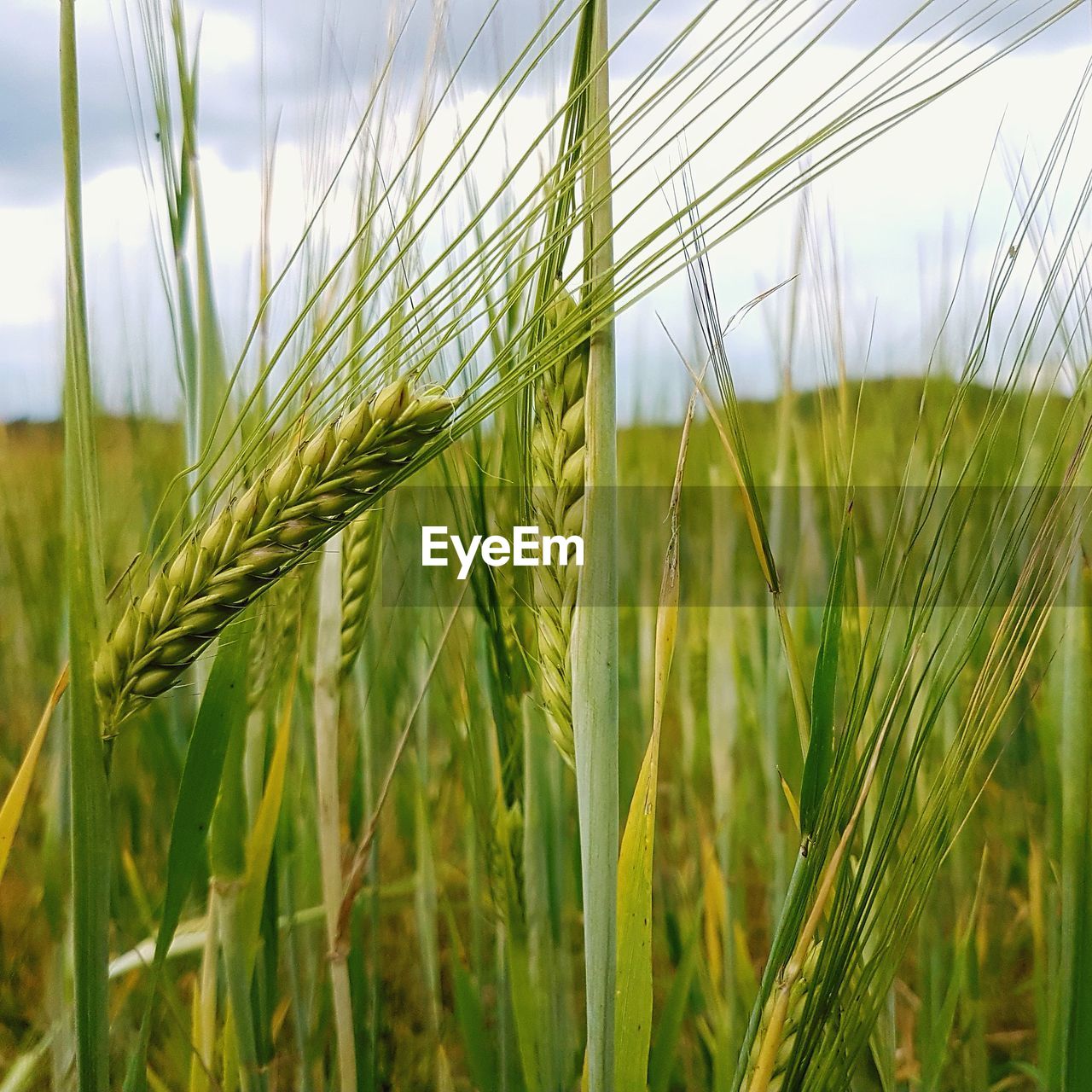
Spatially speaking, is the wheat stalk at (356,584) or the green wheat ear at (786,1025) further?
the wheat stalk at (356,584)

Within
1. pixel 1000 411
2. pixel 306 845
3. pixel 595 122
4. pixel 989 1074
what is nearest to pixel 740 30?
pixel 595 122

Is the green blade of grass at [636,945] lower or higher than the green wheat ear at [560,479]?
lower

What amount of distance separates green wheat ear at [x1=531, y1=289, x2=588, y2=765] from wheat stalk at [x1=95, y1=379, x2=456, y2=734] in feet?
0.20

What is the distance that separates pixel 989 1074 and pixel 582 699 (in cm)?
67

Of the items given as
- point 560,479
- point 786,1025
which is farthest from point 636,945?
point 560,479

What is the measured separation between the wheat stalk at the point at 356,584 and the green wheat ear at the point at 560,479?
0.65 ft

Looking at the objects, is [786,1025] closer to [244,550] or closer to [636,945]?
[636,945]

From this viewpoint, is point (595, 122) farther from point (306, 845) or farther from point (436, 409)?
point (306, 845)

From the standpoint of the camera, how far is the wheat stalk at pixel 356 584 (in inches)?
23.2

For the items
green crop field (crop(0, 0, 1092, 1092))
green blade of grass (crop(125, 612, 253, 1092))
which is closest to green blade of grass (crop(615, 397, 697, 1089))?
green crop field (crop(0, 0, 1092, 1092))

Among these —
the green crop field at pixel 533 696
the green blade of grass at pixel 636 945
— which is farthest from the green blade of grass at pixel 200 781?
the green blade of grass at pixel 636 945

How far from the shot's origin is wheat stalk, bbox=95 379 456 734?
0.36 meters

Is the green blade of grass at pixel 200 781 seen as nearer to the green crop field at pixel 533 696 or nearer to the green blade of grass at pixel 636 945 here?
the green crop field at pixel 533 696

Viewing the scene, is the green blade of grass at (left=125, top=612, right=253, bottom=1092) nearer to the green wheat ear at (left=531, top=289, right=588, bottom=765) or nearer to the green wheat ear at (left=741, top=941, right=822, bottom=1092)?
the green wheat ear at (left=531, top=289, right=588, bottom=765)
